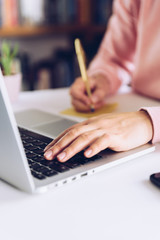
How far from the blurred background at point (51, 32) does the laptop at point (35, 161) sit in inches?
57.5

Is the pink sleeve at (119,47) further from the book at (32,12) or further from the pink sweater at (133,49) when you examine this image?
the book at (32,12)

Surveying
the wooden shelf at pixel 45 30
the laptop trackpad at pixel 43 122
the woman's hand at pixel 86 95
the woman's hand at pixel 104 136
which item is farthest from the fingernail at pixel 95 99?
the wooden shelf at pixel 45 30

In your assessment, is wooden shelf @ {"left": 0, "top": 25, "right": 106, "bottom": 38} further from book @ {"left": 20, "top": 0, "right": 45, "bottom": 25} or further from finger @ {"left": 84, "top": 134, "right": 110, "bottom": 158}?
finger @ {"left": 84, "top": 134, "right": 110, "bottom": 158}

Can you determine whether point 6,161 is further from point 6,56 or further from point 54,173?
point 6,56

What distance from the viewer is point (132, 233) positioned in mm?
399

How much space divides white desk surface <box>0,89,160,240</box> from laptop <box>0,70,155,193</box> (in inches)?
0.6

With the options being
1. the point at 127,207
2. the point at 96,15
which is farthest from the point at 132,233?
the point at 96,15

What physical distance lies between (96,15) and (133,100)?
126 centimetres

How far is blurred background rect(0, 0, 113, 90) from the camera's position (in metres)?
1.99

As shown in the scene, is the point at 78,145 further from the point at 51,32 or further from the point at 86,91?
the point at 51,32

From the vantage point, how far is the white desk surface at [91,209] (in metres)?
0.40

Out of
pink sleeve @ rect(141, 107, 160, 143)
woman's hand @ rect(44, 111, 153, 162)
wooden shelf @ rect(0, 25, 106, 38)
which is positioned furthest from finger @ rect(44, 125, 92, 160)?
wooden shelf @ rect(0, 25, 106, 38)

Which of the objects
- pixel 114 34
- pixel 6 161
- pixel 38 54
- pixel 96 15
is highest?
pixel 6 161

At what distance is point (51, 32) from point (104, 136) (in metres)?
1.63
